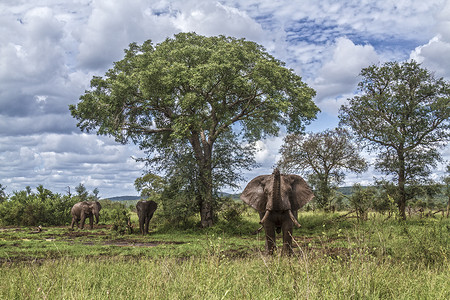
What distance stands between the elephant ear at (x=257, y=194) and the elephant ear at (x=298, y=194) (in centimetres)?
96

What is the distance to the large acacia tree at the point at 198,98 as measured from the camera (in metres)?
22.4

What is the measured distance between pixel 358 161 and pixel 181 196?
19.3 meters

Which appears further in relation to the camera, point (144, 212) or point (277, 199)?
point (144, 212)

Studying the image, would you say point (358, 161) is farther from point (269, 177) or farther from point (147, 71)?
point (269, 177)

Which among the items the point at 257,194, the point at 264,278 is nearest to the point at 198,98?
the point at 257,194

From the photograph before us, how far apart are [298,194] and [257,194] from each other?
1404mm

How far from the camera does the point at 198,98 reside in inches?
869

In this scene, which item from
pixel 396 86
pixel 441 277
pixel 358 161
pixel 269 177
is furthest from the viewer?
pixel 358 161

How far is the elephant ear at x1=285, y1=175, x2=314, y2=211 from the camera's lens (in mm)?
12336

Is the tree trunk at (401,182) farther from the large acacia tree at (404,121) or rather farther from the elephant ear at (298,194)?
the elephant ear at (298,194)

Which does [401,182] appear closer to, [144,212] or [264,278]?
[144,212]

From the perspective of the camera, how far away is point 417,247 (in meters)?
10.5

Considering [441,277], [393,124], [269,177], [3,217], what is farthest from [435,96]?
[3,217]

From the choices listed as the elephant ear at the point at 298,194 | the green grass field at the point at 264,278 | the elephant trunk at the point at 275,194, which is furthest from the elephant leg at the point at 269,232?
the green grass field at the point at 264,278
